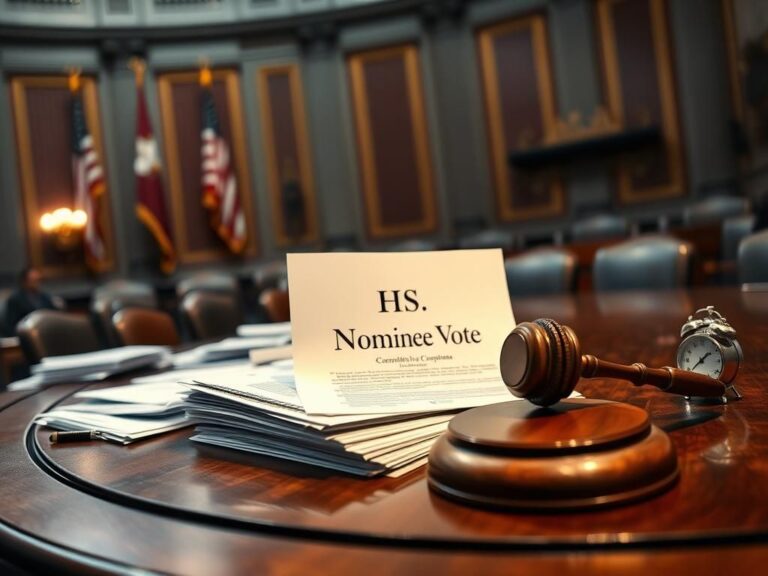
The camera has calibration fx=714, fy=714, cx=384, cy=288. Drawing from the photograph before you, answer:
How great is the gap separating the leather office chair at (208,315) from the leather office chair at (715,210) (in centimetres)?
417

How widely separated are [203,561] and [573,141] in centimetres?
735

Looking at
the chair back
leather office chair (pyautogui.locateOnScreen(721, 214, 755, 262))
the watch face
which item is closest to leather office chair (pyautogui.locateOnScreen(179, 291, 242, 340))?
the watch face

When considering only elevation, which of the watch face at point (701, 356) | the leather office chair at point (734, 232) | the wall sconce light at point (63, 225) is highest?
the wall sconce light at point (63, 225)

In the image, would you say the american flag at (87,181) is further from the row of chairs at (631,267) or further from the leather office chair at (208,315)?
the row of chairs at (631,267)

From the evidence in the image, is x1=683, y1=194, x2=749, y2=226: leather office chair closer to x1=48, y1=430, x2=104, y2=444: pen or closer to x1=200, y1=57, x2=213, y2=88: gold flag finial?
x1=200, y1=57, x2=213, y2=88: gold flag finial

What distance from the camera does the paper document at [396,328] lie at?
68 centimetres

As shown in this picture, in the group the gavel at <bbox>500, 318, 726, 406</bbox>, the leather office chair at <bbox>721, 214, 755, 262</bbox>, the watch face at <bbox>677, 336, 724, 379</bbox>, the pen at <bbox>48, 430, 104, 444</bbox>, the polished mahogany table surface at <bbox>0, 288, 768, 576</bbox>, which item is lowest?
the polished mahogany table surface at <bbox>0, 288, 768, 576</bbox>

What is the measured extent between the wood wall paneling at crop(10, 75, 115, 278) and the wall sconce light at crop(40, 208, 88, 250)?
3.2 inches

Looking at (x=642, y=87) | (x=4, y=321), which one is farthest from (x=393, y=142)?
(x=4, y=321)

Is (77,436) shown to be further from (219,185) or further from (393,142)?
(393,142)

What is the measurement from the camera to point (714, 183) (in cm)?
686

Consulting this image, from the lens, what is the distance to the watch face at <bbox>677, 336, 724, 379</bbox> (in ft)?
2.11

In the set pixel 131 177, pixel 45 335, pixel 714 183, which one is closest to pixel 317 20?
pixel 131 177

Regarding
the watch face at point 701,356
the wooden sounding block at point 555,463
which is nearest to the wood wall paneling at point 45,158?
the watch face at point 701,356
